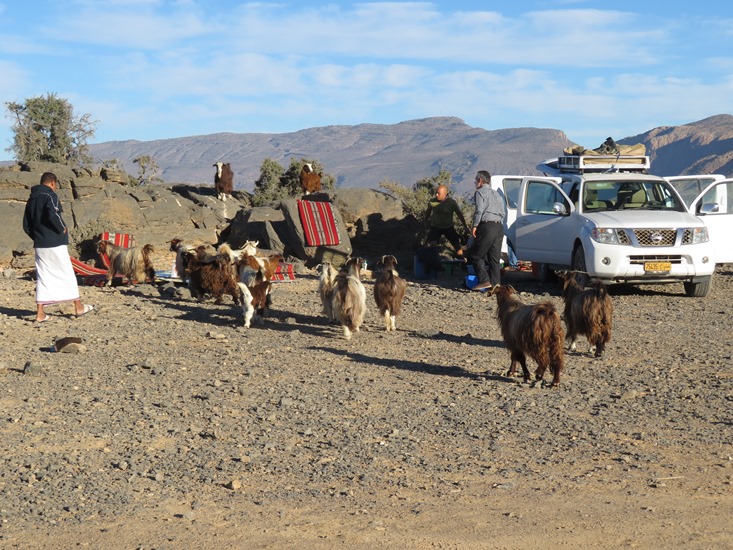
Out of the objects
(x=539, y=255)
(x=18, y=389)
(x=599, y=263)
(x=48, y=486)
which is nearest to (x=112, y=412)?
(x=18, y=389)

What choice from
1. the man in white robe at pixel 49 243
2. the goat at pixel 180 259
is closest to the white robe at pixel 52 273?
the man in white robe at pixel 49 243

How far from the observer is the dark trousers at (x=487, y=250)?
15562 millimetres

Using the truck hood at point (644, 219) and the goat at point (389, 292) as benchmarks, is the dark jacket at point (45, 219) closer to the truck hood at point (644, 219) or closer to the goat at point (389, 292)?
the goat at point (389, 292)

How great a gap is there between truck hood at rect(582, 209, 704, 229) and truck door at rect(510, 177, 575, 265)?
23.4 inches

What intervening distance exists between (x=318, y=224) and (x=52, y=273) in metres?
8.78

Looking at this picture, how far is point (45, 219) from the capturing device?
12562mm

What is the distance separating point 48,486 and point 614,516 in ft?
11.6

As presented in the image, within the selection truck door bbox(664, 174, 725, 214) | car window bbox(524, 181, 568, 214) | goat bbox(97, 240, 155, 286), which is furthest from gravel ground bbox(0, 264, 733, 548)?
truck door bbox(664, 174, 725, 214)

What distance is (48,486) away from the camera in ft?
20.2

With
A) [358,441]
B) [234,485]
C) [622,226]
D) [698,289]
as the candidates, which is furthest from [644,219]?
[234,485]

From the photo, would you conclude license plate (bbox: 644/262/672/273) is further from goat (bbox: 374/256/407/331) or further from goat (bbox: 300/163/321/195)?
goat (bbox: 300/163/321/195)

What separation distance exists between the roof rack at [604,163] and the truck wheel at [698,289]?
3657 millimetres

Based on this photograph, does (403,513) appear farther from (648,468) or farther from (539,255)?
(539,255)

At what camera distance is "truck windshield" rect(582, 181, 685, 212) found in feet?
53.0
